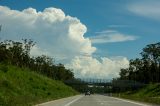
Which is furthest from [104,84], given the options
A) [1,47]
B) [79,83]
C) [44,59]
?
[1,47]

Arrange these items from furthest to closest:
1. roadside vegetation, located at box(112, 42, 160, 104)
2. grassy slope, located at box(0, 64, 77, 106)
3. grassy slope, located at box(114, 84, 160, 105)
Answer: roadside vegetation, located at box(112, 42, 160, 104)
grassy slope, located at box(114, 84, 160, 105)
grassy slope, located at box(0, 64, 77, 106)

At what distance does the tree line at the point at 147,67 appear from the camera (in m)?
152

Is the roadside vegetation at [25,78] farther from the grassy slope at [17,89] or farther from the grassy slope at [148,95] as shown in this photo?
the grassy slope at [148,95]

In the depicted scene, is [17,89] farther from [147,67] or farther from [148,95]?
[147,67]

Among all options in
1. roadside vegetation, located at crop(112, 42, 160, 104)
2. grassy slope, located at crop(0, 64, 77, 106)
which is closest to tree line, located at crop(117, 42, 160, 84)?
roadside vegetation, located at crop(112, 42, 160, 104)

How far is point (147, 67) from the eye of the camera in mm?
160750

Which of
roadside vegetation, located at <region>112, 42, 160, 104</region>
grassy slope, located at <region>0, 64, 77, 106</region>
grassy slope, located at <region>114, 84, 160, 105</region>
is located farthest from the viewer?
roadside vegetation, located at <region>112, 42, 160, 104</region>

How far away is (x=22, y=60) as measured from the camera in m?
121

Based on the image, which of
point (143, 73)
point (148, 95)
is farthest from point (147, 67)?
point (148, 95)

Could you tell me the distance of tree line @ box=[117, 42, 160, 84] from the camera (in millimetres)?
152375

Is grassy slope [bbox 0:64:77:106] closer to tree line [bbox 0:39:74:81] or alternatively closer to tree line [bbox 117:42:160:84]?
tree line [bbox 0:39:74:81]

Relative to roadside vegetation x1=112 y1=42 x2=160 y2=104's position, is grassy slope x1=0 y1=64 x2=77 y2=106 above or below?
below

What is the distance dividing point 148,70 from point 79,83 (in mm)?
35349

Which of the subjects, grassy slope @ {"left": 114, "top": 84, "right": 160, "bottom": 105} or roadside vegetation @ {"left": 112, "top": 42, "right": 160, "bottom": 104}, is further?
roadside vegetation @ {"left": 112, "top": 42, "right": 160, "bottom": 104}
